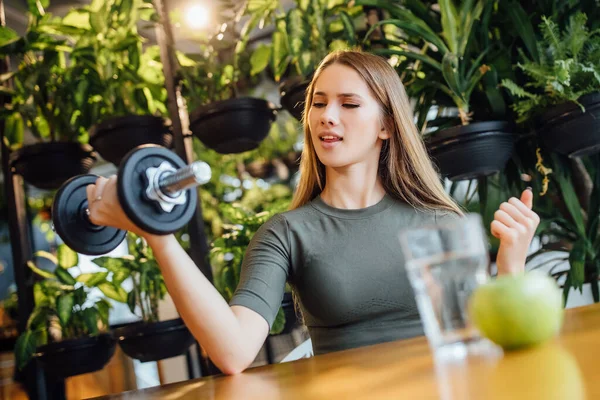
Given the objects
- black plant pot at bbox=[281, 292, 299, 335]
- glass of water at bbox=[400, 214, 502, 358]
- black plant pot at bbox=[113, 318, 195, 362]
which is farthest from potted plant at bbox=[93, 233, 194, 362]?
glass of water at bbox=[400, 214, 502, 358]

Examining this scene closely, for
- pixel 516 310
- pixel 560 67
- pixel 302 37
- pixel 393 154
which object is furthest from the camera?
pixel 302 37

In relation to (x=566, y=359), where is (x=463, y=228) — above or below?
above

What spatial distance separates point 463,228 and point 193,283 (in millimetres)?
531

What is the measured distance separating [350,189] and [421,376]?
40.3 inches

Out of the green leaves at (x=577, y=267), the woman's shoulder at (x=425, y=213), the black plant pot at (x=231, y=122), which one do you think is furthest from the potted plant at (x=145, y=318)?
the green leaves at (x=577, y=267)

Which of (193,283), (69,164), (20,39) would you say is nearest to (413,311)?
(193,283)

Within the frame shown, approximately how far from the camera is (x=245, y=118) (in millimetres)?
2564

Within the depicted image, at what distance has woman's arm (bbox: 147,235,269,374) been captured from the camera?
45.8 inches

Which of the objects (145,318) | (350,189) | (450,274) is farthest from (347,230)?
(145,318)

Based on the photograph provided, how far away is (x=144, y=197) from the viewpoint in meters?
1.01

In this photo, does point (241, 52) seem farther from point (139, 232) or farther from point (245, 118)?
point (139, 232)

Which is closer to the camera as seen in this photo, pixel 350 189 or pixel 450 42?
pixel 350 189

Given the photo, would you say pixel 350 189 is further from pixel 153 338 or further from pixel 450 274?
pixel 153 338

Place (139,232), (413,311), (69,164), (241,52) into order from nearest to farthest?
(139,232) < (413,311) < (69,164) < (241,52)
